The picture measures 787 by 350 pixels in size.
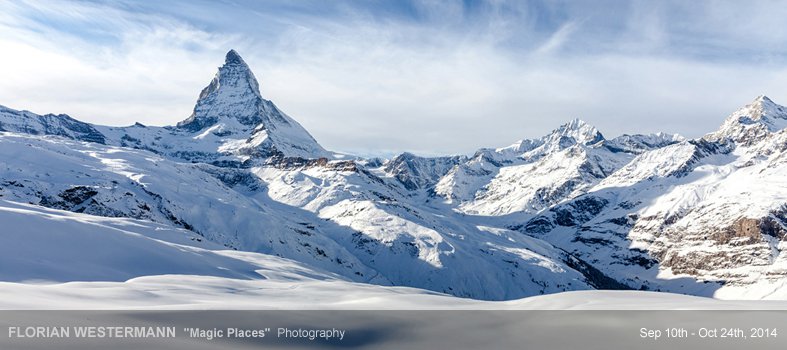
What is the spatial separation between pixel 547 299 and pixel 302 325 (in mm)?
8790

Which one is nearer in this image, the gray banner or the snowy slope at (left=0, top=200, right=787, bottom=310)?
the gray banner

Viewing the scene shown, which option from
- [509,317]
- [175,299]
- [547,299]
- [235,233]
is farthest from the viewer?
[235,233]

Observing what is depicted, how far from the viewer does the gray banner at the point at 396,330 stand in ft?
44.3

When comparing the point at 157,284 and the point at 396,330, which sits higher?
the point at 396,330

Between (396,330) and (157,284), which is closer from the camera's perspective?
(396,330)

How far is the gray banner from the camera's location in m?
13.5

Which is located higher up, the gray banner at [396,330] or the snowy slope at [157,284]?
the gray banner at [396,330]

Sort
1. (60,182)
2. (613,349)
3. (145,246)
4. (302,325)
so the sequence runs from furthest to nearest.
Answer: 1. (60,182)
2. (145,246)
3. (302,325)
4. (613,349)

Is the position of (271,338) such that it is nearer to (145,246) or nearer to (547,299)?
(547,299)

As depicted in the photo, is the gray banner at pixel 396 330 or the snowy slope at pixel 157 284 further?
the snowy slope at pixel 157 284

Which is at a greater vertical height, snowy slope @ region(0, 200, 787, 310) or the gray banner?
the gray banner

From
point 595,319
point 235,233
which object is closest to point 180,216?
point 235,233

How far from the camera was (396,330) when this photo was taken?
15.6 m

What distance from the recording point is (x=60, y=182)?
530ft
